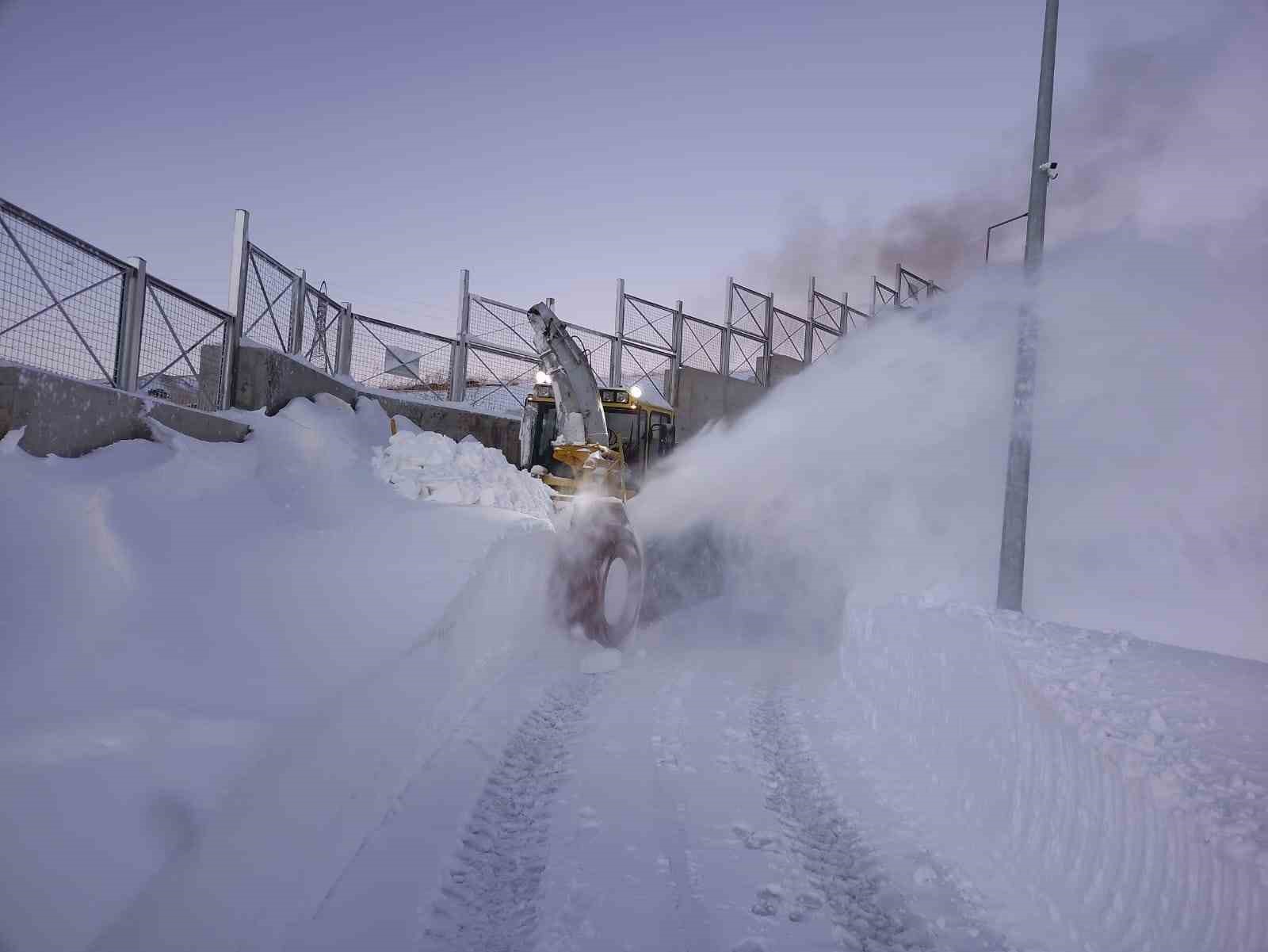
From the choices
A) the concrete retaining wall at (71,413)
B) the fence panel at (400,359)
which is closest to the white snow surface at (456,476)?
the concrete retaining wall at (71,413)

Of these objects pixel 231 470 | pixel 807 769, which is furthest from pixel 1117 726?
pixel 231 470

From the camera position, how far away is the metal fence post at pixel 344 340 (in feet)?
43.2

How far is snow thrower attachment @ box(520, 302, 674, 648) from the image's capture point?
8.75 metres

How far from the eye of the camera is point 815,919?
10.8 ft

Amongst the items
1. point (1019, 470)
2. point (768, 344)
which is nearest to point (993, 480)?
point (1019, 470)

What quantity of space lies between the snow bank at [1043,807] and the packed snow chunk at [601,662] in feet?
8.26

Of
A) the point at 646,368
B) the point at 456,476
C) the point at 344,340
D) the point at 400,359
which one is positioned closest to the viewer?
the point at 456,476

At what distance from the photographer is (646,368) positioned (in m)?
20.2

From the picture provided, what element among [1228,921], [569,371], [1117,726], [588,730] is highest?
[569,371]

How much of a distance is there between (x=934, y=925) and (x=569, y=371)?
7.29 m

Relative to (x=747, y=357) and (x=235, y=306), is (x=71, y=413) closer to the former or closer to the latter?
(x=235, y=306)

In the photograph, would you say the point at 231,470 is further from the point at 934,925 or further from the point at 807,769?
the point at 934,925

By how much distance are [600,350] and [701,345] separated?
3751mm

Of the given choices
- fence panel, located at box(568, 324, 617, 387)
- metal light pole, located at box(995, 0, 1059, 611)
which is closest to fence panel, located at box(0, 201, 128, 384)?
metal light pole, located at box(995, 0, 1059, 611)
